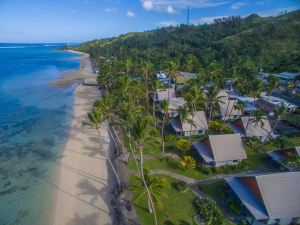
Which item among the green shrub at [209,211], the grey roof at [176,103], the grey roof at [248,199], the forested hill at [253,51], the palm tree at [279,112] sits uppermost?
the forested hill at [253,51]

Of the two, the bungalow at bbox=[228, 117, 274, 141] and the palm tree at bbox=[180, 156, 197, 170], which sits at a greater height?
the bungalow at bbox=[228, 117, 274, 141]

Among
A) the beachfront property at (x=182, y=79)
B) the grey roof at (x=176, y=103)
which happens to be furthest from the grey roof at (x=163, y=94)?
the beachfront property at (x=182, y=79)

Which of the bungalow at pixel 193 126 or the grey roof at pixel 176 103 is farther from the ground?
the grey roof at pixel 176 103

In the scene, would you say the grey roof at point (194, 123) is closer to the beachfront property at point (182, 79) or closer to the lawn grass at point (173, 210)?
the lawn grass at point (173, 210)

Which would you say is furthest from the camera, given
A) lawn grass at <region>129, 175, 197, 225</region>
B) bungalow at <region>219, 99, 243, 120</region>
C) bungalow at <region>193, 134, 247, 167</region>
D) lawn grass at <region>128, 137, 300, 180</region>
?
bungalow at <region>219, 99, 243, 120</region>

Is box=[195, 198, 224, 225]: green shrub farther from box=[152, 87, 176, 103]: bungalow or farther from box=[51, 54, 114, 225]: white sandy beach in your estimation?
box=[152, 87, 176, 103]: bungalow

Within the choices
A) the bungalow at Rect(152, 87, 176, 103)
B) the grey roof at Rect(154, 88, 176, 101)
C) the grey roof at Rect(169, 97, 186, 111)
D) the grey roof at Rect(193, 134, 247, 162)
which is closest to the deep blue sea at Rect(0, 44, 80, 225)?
the bungalow at Rect(152, 87, 176, 103)

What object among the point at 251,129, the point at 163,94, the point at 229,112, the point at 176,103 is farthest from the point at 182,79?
the point at 251,129
